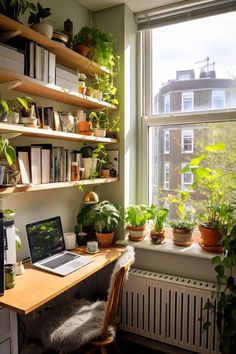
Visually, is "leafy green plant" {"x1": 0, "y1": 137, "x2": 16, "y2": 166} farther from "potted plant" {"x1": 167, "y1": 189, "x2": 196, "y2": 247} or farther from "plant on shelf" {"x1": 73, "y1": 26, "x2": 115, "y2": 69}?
"potted plant" {"x1": 167, "y1": 189, "x2": 196, "y2": 247}

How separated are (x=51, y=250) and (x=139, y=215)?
741 mm

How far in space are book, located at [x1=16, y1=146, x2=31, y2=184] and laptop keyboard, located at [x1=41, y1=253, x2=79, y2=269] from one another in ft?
1.81

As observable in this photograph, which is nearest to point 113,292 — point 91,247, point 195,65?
point 91,247

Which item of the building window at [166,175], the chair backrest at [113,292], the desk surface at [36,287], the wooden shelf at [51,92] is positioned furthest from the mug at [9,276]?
the building window at [166,175]

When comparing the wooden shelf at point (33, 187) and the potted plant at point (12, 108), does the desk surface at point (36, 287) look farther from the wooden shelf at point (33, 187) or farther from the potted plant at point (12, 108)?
the potted plant at point (12, 108)

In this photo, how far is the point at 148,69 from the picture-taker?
2.50 meters

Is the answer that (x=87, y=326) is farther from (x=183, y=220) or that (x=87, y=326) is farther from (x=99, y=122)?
(x=99, y=122)

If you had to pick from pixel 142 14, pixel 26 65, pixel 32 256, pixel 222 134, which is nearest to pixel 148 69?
pixel 142 14

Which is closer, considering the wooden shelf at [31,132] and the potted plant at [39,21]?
the wooden shelf at [31,132]

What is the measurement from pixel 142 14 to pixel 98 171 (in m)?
1.38

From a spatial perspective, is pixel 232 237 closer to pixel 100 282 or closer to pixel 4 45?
pixel 100 282

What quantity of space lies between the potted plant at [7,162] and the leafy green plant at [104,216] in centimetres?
80

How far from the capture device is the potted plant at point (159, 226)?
2.23 metres

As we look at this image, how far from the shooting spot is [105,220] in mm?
2158
